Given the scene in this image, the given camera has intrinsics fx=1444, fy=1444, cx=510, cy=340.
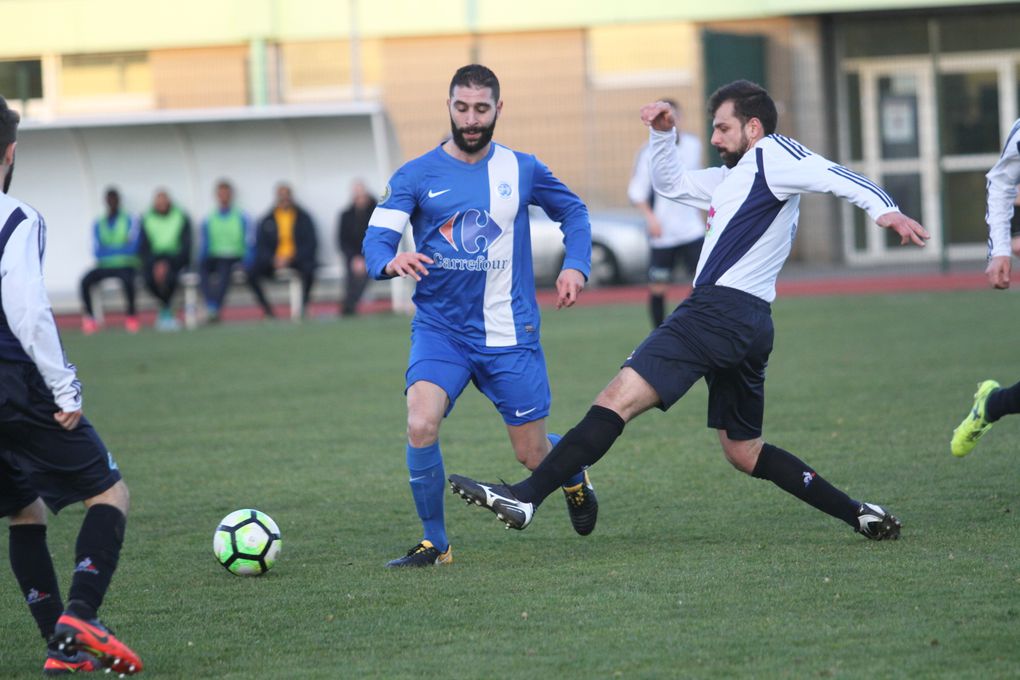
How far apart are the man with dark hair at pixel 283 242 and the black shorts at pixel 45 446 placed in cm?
1393

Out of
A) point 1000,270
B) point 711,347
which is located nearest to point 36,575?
point 711,347

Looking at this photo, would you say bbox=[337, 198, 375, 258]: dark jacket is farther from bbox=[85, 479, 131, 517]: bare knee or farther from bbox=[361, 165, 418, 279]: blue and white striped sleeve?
bbox=[85, 479, 131, 517]: bare knee

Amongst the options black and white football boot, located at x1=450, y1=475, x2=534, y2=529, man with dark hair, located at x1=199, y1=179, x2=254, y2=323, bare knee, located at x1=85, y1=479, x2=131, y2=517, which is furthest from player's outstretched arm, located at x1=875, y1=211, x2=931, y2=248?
man with dark hair, located at x1=199, y1=179, x2=254, y2=323

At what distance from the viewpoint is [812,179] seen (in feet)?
18.1

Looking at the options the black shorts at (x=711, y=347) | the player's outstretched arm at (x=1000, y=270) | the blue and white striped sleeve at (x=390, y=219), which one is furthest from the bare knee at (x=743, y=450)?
the blue and white striped sleeve at (x=390, y=219)

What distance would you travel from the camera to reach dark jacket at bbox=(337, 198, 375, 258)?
717 inches

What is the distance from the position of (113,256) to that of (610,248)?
699 cm

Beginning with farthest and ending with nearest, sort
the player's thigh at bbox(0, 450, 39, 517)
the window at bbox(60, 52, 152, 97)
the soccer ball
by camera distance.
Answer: the window at bbox(60, 52, 152, 97) → the soccer ball → the player's thigh at bbox(0, 450, 39, 517)

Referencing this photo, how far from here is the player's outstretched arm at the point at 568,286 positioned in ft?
19.0

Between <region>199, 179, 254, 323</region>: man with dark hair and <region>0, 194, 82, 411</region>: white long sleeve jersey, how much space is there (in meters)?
14.3

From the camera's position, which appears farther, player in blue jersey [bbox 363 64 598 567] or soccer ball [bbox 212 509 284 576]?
player in blue jersey [bbox 363 64 598 567]

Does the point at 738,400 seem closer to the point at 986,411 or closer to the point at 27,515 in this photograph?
the point at 986,411

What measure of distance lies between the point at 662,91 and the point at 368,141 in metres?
6.71

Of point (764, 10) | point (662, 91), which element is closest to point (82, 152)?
point (662, 91)
